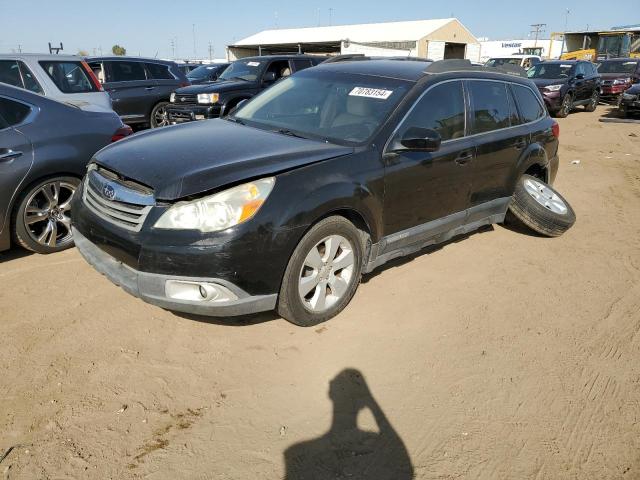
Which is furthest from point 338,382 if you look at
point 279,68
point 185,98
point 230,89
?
point 279,68

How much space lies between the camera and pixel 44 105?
4.50 metres

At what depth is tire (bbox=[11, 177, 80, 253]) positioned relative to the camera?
419 cm

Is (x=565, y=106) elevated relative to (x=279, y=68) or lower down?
lower down

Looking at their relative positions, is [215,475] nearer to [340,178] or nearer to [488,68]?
[340,178]

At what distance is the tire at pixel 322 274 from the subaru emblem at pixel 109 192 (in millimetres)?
1205

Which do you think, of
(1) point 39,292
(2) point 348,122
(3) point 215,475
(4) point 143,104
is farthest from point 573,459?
(4) point 143,104

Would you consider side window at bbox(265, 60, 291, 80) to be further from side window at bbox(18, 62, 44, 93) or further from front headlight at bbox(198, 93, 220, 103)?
side window at bbox(18, 62, 44, 93)

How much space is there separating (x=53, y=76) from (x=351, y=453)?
275 inches

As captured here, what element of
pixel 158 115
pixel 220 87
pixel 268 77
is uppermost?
pixel 268 77

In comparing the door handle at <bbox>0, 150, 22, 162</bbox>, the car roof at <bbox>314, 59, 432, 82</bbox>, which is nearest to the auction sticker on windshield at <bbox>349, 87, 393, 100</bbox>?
the car roof at <bbox>314, 59, 432, 82</bbox>

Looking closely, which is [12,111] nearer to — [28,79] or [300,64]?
[28,79]

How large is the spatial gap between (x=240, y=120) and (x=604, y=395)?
3.38 meters

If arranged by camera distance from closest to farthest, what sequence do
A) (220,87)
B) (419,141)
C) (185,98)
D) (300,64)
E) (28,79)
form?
(419,141)
(28,79)
(220,87)
(185,98)
(300,64)

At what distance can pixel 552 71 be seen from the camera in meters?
16.9
